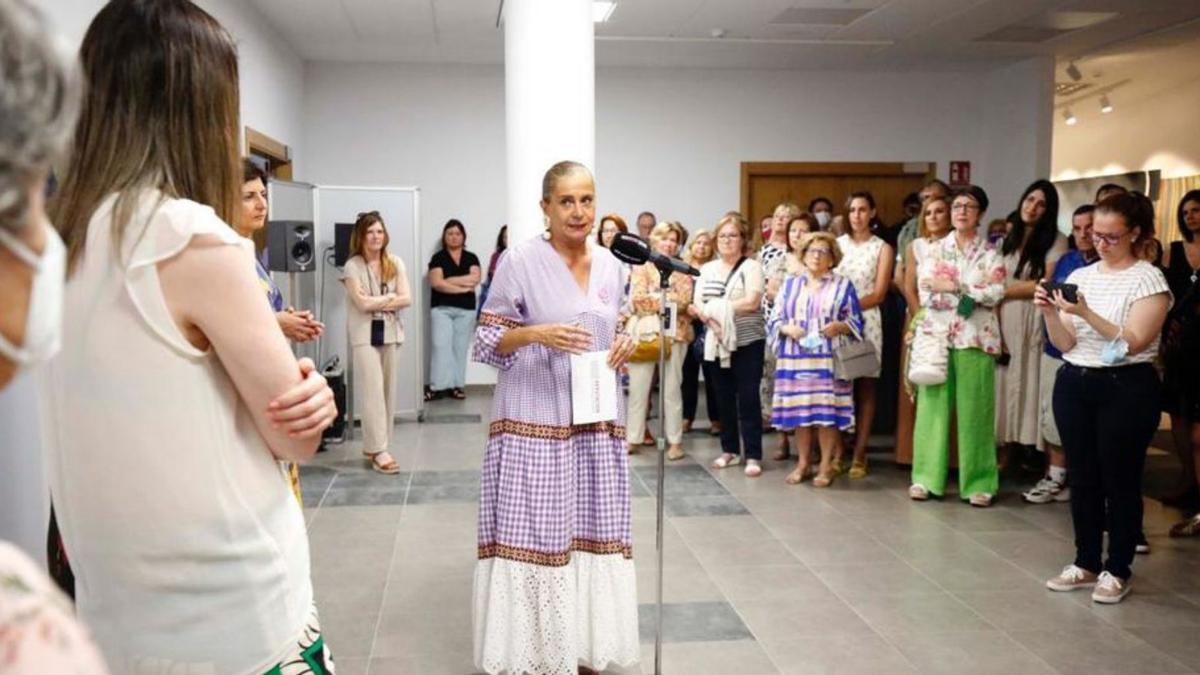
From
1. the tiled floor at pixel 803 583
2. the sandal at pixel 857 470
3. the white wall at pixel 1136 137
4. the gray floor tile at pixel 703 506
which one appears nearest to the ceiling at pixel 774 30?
the white wall at pixel 1136 137

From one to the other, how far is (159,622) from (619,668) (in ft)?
7.25

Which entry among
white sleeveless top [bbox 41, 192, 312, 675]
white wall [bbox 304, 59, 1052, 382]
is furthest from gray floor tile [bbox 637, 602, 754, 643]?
white wall [bbox 304, 59, 1052, 382]

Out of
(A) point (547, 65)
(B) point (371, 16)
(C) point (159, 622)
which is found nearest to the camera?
(C) point (159, 622)

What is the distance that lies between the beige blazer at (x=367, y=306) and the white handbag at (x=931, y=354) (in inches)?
125

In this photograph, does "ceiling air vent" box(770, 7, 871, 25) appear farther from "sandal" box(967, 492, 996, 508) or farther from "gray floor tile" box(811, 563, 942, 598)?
"gray floor tile" box(811, 563, 942, 598)

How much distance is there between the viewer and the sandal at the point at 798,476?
5625mm

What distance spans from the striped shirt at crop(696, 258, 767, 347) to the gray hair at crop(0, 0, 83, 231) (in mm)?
5642

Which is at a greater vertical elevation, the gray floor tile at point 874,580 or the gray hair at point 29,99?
the gray hair at point 29,99

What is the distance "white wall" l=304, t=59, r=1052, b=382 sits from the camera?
9398mm

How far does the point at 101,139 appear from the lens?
3.50ft

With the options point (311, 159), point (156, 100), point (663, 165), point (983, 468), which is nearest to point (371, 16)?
point (311, 159)

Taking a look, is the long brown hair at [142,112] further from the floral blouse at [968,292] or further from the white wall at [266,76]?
the white wall at [266,76]

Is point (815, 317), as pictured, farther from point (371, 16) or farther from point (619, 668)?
point (371, 16)

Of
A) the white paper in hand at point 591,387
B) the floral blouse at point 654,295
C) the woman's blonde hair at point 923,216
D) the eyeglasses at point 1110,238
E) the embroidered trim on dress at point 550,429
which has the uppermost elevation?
the woman's blonde hair at point 923,216
